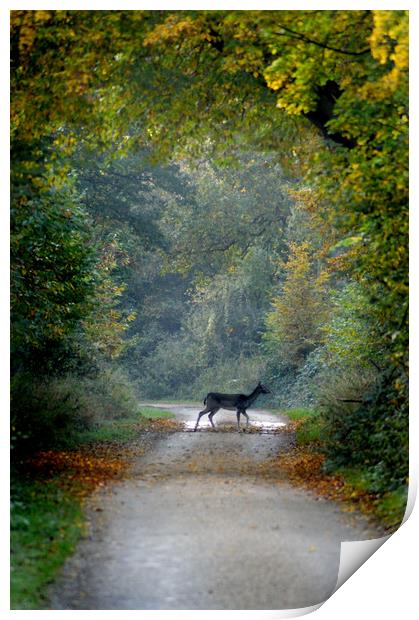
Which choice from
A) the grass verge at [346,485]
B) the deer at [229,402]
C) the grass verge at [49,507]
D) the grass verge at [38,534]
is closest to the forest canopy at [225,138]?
the grass verge at [346,485]

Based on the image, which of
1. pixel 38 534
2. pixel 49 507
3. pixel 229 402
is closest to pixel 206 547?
pixel 38 534

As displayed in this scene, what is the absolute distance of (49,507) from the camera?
361 inches

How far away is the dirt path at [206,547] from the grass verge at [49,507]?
0.56 feet

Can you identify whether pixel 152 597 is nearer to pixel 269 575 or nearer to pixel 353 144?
pixel 269 575

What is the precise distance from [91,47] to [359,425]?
19.2 feet

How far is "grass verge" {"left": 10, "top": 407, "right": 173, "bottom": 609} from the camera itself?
7.62 m

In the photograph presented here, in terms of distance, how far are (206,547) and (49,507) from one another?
6.28ft

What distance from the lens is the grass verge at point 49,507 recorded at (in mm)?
7617

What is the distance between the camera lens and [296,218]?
28.2 m

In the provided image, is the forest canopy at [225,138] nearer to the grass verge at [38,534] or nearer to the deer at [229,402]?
the grass verge at [38,534]

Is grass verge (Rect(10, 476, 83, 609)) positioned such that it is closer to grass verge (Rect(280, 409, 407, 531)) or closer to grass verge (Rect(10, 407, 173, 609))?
→ grass verge (Rect(10, 407, 173, 609))

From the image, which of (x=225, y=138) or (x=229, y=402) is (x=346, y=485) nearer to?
(x=225, y=138)

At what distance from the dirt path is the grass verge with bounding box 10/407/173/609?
0.17 meters

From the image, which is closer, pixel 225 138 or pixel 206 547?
pixel 206 547
